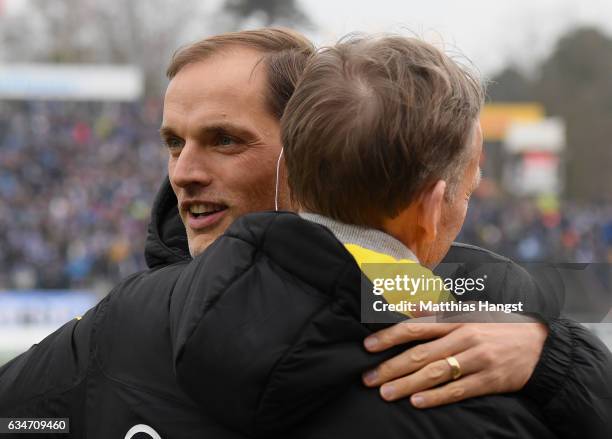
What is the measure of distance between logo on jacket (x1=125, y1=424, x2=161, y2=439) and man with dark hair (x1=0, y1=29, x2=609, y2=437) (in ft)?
0.04

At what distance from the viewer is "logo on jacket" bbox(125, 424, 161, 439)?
157cm

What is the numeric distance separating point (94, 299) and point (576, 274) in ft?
47.2

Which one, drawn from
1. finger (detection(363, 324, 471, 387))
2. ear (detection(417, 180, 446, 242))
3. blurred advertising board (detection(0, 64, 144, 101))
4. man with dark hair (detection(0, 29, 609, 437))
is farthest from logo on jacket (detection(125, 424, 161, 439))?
blurred advertising board (detection(0, 64, 144, 101))

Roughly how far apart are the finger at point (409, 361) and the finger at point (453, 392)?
4 centimetres

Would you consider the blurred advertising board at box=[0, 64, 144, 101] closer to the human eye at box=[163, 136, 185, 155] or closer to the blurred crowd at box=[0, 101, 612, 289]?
the blurred crowd at box=[0, 101, 612, 289]

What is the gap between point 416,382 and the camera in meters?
1.41

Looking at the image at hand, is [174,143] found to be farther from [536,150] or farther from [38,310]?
[536,150]

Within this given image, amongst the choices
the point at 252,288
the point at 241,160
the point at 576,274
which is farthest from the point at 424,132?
the point at 241,160

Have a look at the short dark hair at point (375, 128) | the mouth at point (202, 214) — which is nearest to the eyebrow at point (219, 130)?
the mouth at point (202, 214)

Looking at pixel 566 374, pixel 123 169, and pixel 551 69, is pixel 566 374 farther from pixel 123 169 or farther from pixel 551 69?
pixel 551 69

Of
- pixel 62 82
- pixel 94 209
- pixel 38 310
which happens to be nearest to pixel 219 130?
pixel 38 310

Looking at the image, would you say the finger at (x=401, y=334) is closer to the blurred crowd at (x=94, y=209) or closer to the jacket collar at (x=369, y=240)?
the jacket collar at (x=369, y=240)

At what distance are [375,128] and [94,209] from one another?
20705 millimetres

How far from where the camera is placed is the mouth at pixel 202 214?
2.15 meters
